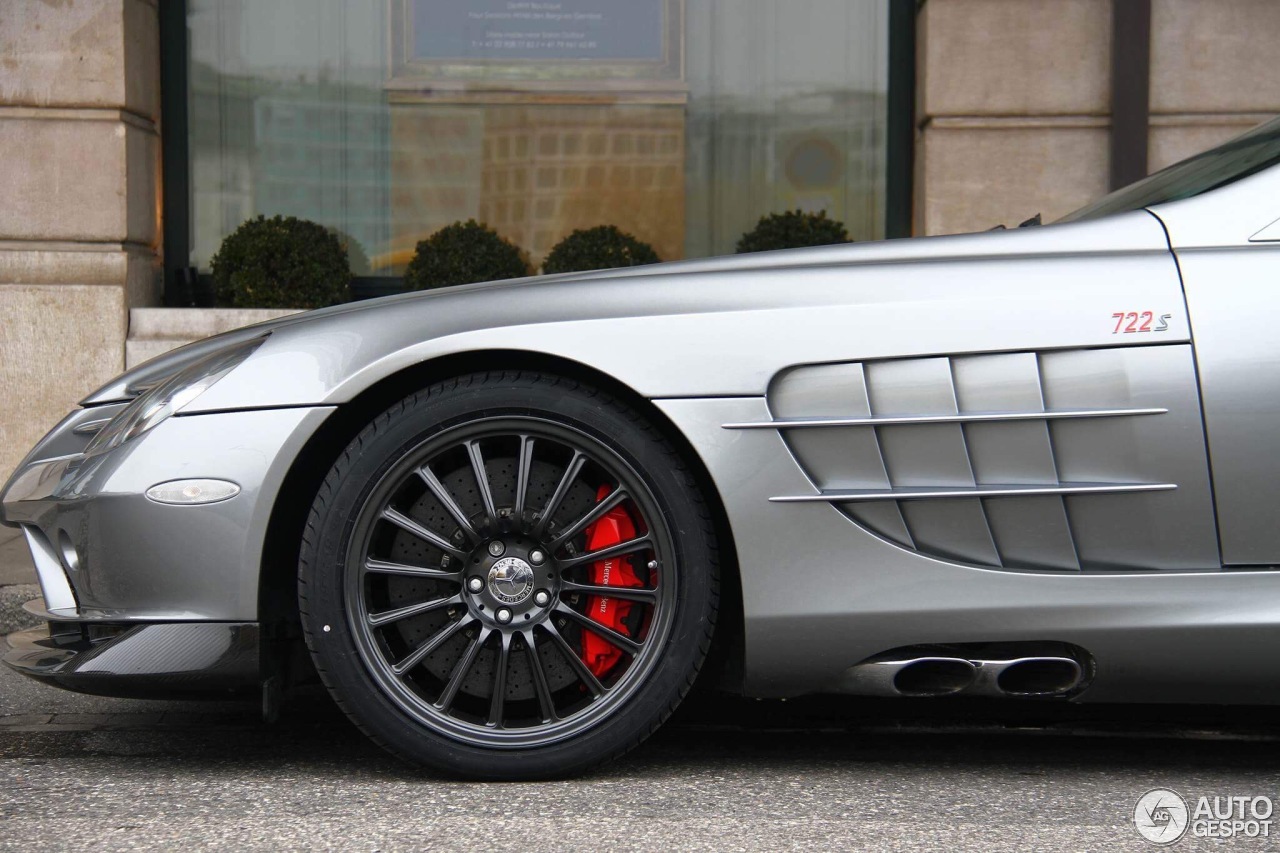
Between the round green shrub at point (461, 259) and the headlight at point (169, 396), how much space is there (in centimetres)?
480

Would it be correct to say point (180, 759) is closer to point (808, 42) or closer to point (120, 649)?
point (120, 649)

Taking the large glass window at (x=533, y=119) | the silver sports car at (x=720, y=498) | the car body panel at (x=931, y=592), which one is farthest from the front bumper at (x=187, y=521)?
the large glass window at (x=533, y=119)

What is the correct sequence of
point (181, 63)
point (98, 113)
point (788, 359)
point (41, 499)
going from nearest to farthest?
point (788, 359) → point (41, 499) → point (98, 113) → point (181, 63)

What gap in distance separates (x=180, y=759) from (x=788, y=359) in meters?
1.49

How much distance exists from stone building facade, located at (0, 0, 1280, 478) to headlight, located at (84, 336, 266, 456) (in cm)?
461

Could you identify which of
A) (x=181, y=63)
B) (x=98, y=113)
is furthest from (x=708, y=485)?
(x=181, y=63)

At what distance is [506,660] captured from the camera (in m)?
2.45

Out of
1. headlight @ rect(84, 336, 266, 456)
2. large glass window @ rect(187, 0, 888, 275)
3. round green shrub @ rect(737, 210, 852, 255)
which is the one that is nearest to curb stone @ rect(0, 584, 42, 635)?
headlight @ rect(84, 336, 266, 456)

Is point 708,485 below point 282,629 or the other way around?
the other way around

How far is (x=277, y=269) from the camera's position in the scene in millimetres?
7285

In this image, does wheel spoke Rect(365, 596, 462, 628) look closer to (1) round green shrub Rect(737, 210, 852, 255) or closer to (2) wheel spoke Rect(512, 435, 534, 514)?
(2) wheel spoke Rect(512, 435, 534, 514)

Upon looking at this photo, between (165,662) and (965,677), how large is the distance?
4.80 feet

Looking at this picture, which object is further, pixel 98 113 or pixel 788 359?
pixel 98 113

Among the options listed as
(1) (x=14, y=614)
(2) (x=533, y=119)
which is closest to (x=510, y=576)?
(1) (x=14, y=614)
